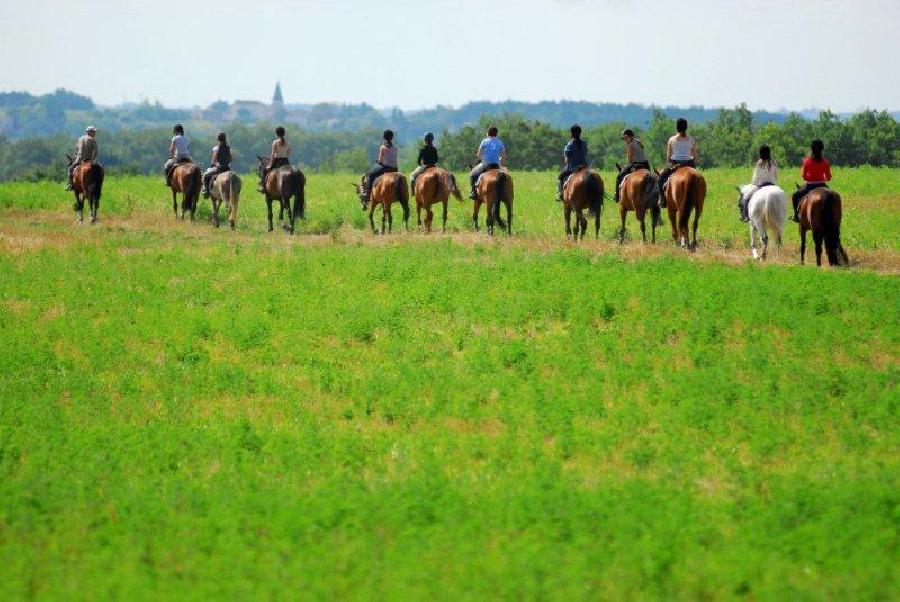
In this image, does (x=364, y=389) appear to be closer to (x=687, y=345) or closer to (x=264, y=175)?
(x=687, y=345)

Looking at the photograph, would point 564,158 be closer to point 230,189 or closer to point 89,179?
point 230,189

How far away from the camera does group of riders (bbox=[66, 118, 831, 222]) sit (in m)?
25.2

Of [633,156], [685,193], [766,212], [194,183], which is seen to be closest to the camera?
[766,212]

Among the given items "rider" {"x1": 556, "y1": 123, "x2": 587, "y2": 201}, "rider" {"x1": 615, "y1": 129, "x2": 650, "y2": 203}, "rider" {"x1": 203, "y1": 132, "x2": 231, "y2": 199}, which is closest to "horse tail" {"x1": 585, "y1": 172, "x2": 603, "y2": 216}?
"rider" {"x1": 615, "y1": 129, "x2": 650, "y2": 203}

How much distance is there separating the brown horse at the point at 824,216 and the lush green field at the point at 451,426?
3.45ft

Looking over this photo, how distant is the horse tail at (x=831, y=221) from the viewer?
939 inches

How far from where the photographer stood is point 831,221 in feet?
78.6

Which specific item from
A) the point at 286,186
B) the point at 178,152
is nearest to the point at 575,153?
the point at 286,186

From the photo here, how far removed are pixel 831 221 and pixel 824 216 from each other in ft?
0.58

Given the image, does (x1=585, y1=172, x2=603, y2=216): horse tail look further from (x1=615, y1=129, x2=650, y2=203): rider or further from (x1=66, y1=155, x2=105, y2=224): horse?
(x1=66, y1=155, x2=105, y2=224): horse

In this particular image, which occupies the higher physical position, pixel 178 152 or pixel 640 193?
pixel 178 152

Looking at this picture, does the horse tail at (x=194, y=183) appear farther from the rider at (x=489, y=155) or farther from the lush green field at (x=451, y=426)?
the rider at (x=489, y=155)

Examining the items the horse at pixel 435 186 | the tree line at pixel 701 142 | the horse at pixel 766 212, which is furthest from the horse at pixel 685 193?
the tree line at pixel 701 142

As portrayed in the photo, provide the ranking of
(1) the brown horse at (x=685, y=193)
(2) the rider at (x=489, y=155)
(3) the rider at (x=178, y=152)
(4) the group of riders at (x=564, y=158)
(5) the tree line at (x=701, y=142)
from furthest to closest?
(5) the tree line at (x=701, y=142)
(3) the rider at (x=178, y=152)
(2) the rider at (x=489, y=155)
(1) the brown horse at (x=685, y=193)
(4) the group of riders at (x=564, y=158)
